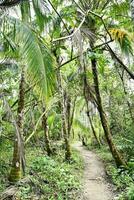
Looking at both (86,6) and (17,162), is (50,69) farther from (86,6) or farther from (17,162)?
(17,162)

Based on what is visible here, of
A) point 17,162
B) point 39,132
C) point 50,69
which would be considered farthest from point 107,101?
point 50,69

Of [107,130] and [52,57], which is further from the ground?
[52,57]

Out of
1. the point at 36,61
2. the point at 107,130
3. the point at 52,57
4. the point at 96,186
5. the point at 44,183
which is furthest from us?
the point at 107,130

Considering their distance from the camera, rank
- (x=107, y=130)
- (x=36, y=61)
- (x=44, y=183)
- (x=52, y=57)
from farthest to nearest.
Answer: (x=107, y=130), (x=44, y=183), (x=52, y=57), (x=36, y=61)

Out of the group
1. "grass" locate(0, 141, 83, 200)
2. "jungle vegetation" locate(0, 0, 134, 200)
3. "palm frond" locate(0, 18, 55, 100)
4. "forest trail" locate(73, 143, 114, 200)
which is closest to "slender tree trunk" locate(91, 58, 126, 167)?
"jungle vegetation" locate(0, 0, 134, 200)

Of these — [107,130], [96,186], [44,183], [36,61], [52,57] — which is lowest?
[96,186]

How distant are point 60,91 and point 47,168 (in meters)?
3.99

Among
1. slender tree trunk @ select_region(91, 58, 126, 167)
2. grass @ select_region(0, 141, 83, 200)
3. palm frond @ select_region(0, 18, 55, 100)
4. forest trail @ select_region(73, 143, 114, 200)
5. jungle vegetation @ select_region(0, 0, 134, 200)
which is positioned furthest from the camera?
slender tree trunk @ select_region(91, 58, 126, 167)

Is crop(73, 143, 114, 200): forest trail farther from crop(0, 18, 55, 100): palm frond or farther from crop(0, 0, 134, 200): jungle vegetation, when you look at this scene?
crop(0, 18, 55, 100): palm frond

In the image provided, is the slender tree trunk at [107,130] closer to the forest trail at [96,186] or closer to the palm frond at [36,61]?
the forest trail at [96,186]

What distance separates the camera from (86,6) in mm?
7496

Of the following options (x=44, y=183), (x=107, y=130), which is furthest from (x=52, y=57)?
(x=107, y=130)

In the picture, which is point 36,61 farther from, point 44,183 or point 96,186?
point 96,186

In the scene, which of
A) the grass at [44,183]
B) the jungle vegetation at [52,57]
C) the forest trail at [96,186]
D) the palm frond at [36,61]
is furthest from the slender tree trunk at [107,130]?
the palm frond at [36,61]
